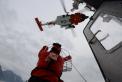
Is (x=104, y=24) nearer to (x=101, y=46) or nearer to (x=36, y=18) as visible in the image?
(x=101, y=46)

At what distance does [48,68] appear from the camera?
562 centimetres

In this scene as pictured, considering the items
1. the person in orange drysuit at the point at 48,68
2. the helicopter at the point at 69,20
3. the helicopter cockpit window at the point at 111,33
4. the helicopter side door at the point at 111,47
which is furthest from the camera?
the helicopter at the point at 69,20

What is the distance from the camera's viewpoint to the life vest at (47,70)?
5423 millimetres

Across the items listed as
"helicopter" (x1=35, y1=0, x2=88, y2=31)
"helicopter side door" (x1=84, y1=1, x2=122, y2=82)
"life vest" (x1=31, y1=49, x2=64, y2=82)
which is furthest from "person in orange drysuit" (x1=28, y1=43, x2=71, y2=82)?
"helicopter" (x1=35, y1=0, x2=88, y2=31)

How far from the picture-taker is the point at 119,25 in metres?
4.76

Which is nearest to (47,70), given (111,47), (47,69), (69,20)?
(47,69)

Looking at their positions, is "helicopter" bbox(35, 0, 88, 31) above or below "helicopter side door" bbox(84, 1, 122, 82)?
below

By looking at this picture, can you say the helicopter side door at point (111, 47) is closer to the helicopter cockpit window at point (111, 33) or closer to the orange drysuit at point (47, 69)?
the helicopter cockpit window at point (111, 33)

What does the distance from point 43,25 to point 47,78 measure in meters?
29.9

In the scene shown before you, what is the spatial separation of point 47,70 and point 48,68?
55 millimetres

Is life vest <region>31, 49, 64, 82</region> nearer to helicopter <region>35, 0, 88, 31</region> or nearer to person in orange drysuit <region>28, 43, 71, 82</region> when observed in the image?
person in orange drysuit <region>28, 43, 71, 82</region>

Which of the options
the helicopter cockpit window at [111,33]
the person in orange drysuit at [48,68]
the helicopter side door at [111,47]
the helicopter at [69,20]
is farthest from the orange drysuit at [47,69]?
the helicopter at [69,20]

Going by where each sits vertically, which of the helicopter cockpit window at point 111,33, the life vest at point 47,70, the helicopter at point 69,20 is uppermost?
the helicopter cockpit window at point 111,33

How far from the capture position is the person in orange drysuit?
5375 mm
